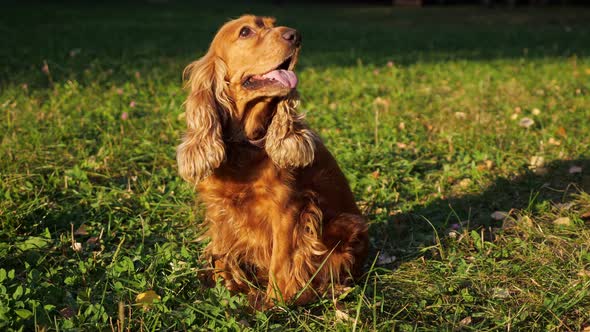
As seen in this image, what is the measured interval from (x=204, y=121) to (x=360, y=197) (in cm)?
152

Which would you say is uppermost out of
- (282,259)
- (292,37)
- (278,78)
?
(292,37)

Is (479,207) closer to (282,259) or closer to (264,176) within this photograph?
(282,259)

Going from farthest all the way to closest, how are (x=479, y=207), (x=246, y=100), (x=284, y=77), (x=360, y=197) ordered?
(x=360, y=197) → (x=479, y=207) → (x=246, y=100) → (x=284, y=77)

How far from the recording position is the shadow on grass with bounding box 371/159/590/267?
11.6 feet

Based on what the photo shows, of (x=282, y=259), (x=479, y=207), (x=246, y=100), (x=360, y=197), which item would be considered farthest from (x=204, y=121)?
(x=479, y=207)

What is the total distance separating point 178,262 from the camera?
9.91 ft

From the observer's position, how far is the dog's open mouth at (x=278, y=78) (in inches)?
116

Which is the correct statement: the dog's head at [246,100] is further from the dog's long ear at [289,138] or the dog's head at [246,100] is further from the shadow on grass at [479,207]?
the shadow on grass at [479,207]

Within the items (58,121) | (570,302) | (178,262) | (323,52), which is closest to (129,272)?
(178,262)

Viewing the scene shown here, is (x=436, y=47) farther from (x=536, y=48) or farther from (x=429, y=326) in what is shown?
(x=429, y=326)

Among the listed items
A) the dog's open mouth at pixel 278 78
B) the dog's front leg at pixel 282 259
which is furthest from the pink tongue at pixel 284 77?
the dog's front leg at pixel 282 259

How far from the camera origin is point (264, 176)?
285 centimetres

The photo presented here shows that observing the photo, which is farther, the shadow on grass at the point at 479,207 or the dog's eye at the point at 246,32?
the shadow on grass at the point at 479,207

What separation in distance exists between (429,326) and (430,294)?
32cm
